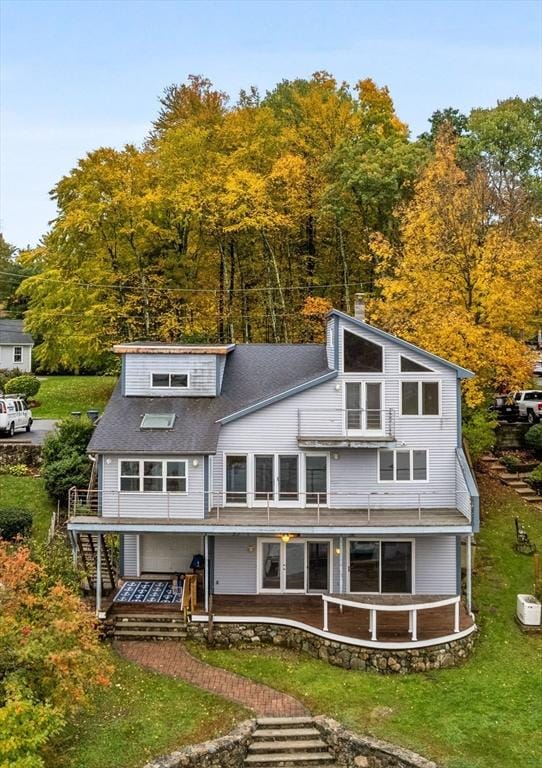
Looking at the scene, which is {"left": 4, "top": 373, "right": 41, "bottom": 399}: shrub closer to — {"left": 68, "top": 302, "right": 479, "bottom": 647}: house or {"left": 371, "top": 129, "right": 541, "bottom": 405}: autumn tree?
{"left": 68, "top": 302, "right": 479, "bottom": 647}: house

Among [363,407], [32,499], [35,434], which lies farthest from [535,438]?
[35,434]

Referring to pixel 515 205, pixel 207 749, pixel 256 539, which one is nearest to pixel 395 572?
pixel 256 539

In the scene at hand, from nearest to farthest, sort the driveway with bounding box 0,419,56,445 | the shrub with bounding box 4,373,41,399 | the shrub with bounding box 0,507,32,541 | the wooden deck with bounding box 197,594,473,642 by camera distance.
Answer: the wooden deck with bounding box 197,594,473,642
the shrub with bounding box 0,507,32,541
the driveway with bounding box 0,419,56,445
the shrub with bounding box 4,373,41,399

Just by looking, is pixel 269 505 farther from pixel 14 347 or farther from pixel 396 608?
pixel 14 347

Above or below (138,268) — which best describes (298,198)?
above

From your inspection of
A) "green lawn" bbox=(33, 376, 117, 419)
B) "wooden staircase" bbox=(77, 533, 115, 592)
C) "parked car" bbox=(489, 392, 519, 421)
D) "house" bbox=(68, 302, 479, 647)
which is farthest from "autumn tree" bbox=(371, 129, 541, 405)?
"green lawn" bbox=(33, 376, 117, 419)

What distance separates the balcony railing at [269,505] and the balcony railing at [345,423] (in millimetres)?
1938

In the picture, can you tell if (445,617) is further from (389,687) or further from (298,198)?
(298,198)

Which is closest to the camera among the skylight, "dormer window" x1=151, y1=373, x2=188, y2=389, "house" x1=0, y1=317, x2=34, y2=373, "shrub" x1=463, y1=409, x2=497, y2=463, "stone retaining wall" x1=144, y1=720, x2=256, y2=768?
"stone retaining wall" x1=144, y1=720, x2=256, y2=768

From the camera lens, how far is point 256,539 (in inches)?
782

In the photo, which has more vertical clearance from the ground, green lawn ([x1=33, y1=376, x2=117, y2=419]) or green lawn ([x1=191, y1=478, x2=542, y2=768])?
green lawn ([x1=33, y1=376, x2=117, y2=419])

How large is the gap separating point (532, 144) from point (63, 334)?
29.6 metres

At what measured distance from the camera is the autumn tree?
24.0 metres

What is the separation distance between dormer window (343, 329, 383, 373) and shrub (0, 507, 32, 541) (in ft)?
41.3
